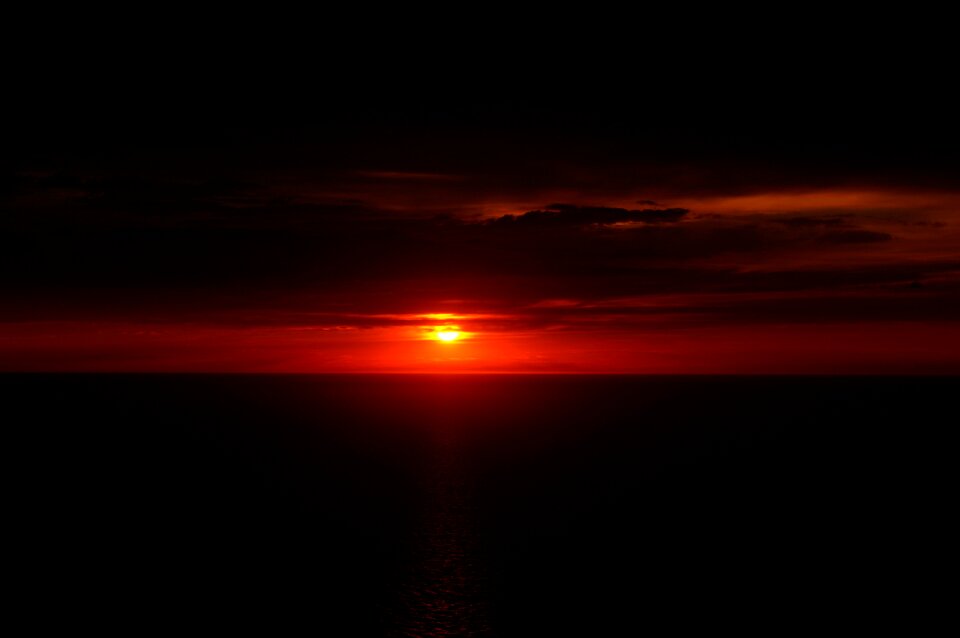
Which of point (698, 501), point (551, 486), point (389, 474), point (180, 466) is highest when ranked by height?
point (180, 466)

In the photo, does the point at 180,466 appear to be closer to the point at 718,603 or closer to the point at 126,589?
the point at 126,589

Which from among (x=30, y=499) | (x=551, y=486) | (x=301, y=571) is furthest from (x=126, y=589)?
(x=551, y=486)

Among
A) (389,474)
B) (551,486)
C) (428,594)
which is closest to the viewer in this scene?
(428,594)

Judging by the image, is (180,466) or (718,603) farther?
(180,466)

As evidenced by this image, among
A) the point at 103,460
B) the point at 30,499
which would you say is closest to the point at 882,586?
the point at 30,499

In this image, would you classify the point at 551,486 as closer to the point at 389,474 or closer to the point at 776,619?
the point at 389,474

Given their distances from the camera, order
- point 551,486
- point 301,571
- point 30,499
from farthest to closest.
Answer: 1. point 551,486
2. point 30,499
3. point 301,571

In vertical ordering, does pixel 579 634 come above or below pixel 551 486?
below
